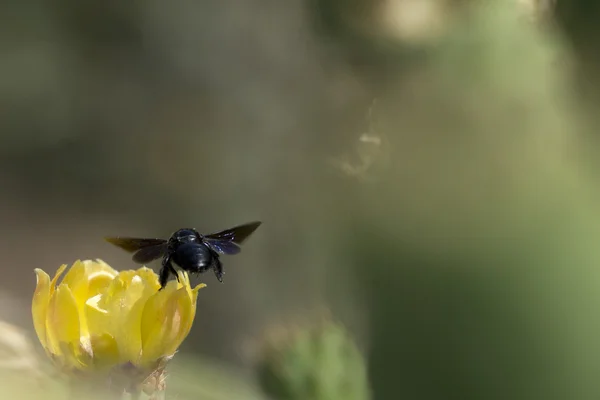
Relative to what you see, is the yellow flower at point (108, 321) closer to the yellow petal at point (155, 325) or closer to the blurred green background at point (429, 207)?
the yellow petal at point (155, 325)

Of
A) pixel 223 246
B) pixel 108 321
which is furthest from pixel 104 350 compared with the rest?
pixel 223 246

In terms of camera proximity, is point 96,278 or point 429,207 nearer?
point 96,278

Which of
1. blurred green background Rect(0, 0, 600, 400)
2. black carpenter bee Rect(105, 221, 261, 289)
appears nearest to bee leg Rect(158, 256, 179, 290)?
black carpenter bee Rect(105, 221, 261, 289)

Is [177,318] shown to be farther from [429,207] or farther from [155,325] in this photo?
[429,207]

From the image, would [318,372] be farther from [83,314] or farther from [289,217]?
[289,217]

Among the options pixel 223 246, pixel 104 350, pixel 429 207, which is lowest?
pixel 104 350

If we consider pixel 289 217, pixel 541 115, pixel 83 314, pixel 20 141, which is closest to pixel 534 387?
pixel 541 115
